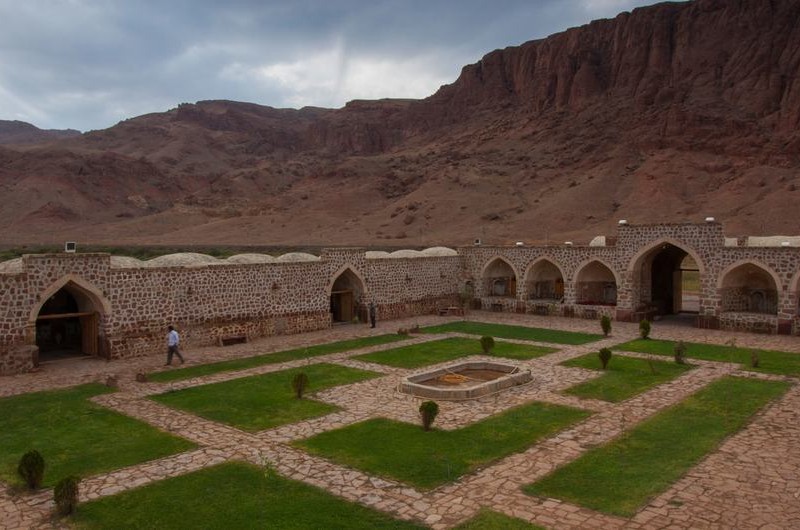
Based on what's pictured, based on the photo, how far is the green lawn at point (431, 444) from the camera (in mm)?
9383

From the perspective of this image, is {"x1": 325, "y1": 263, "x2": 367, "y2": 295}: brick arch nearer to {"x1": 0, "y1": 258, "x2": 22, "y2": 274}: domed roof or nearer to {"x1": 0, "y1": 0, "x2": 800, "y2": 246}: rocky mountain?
{"x1": 0, "y1": 258, "x2": 22, "y2": 274}: domed roof

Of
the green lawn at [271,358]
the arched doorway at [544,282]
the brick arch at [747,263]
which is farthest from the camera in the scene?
the arched doorway at [544,282]

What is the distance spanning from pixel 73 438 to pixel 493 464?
23.4 feet

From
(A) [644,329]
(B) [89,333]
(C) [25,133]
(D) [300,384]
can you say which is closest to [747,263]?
(A) [644,329]

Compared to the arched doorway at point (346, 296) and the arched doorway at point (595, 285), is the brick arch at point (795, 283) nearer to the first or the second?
the arched doorway at point (595, 285)

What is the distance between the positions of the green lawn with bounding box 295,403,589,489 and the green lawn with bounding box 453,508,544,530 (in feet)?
3.81

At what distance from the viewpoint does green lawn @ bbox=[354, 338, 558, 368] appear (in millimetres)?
17312

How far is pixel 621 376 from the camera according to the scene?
15266mm

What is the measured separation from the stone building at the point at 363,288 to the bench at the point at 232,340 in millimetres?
39

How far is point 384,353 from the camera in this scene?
18438mm

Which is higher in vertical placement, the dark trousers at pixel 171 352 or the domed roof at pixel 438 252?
the domed roof at pixel 438 252

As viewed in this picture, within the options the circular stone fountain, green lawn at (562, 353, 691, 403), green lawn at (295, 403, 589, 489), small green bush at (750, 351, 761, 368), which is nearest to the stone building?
small green bush at (750, 351, 761, 368)

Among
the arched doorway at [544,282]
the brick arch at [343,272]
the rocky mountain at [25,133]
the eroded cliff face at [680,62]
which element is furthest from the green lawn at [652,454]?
the rocky mountain at [25,133]

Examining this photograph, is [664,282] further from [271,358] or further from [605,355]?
[271,358]
